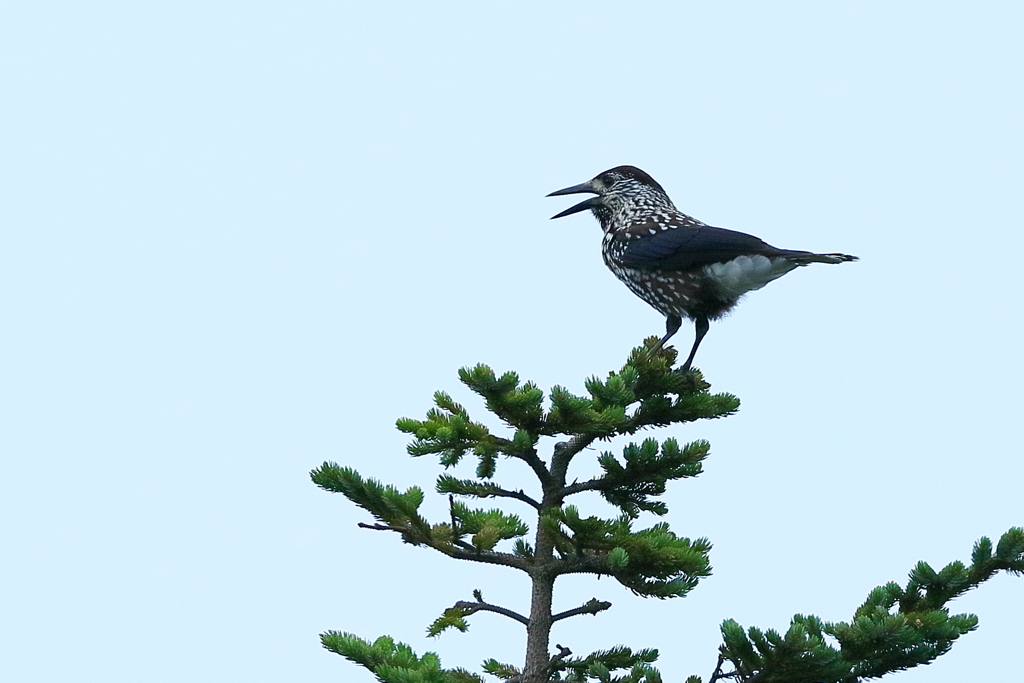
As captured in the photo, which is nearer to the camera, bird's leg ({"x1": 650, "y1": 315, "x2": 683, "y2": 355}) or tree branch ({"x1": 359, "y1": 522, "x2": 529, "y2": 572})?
tree branch ({"x1": 359, "y1": 522, "x2": 529, "y2": 572})

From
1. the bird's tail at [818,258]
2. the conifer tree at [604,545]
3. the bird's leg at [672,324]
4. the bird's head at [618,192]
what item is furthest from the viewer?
the bird's head at [618,192]

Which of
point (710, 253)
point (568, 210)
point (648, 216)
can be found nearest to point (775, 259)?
Answer: point (710, 253)

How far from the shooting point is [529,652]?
19.1 feet

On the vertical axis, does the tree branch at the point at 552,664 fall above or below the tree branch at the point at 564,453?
below

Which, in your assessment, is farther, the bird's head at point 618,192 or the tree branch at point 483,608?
the bird's head at point 618,192

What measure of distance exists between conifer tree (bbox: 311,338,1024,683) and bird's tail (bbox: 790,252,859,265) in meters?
1.95

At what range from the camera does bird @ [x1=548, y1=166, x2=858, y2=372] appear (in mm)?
8031

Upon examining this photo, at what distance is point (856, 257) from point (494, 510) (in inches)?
134

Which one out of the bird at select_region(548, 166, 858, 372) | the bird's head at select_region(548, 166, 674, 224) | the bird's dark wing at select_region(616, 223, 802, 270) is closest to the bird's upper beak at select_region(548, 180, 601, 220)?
the bird's head at select_region(548, 166, 674, 224)

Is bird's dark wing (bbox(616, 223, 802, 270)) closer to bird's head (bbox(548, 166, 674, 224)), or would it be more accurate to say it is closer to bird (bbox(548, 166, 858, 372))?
bird (bbox(548, 166, 858, 372))

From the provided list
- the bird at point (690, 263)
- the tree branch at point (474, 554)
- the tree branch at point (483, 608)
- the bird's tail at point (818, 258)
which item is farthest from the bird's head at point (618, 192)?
the tree branch at point (483, 608)

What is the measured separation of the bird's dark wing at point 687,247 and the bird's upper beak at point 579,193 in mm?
1043

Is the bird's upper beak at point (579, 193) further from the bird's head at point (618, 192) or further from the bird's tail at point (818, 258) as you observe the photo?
the bird's tail at point (818, 258)

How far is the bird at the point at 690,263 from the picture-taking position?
8031 millimetres
